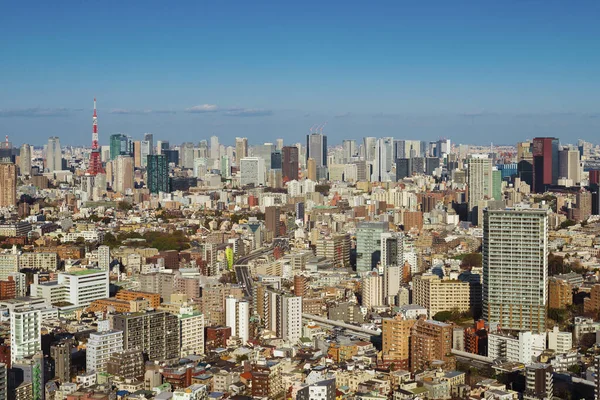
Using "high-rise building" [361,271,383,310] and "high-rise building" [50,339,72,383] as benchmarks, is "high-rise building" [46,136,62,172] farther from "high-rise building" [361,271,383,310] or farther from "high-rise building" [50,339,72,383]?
"high-rise building" [50,339,72,383]

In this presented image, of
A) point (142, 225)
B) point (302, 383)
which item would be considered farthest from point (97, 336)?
point (142, 225)

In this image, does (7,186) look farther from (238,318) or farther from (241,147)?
(238,318)

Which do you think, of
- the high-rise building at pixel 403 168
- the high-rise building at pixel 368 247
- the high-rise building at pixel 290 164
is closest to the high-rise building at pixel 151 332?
the high-rise building at pixel 368 247

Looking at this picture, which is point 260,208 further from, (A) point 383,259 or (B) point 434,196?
(A) point 383,259

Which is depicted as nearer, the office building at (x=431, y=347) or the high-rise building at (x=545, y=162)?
the office building at (x=431, y=347)

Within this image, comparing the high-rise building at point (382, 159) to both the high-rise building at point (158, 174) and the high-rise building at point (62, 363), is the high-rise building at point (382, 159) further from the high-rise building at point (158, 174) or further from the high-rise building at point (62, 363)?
the high-rise building at point (62, 363)

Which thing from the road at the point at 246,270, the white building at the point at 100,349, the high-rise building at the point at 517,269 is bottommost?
the road at the point at 246,270

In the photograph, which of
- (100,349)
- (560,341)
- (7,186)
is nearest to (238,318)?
(100,349)
